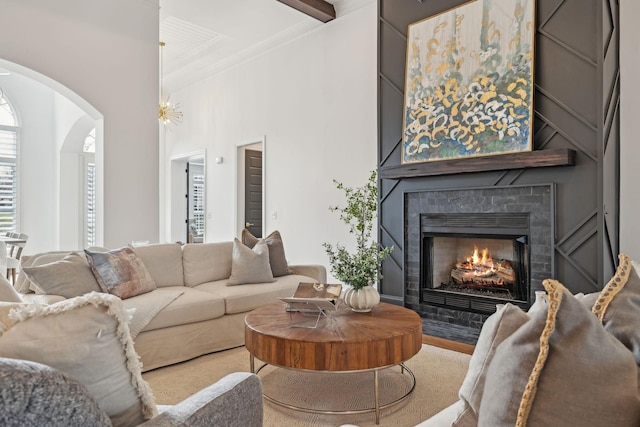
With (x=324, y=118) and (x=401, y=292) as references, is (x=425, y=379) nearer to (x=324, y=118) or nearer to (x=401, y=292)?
(x=401, y=292)

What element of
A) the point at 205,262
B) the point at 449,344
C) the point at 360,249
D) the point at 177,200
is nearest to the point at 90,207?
the point at 177,200

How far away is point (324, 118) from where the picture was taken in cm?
548

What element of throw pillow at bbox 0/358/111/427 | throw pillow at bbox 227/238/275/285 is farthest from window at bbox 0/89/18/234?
throw pillow at bbox 0/358/111/427

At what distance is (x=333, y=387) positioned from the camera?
2561 mm

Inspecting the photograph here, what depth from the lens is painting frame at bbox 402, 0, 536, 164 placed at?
3266mm

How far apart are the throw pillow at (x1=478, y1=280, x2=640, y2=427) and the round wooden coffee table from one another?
1317 millimetres

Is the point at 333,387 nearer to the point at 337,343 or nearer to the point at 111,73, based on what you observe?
the point at 337,343

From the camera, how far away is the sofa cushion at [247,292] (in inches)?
131

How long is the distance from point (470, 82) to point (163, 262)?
3.04 m

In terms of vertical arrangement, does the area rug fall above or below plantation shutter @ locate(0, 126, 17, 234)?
below

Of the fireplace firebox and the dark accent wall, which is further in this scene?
the fireplace firebox

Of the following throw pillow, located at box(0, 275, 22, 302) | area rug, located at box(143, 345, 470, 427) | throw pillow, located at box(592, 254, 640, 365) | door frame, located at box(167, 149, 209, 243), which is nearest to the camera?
throw pillow, located at box(592, 254, 640, 365)

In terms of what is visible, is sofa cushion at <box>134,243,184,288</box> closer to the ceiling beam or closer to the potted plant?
the potted plant

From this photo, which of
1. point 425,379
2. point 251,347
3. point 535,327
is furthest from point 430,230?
point 535,327
